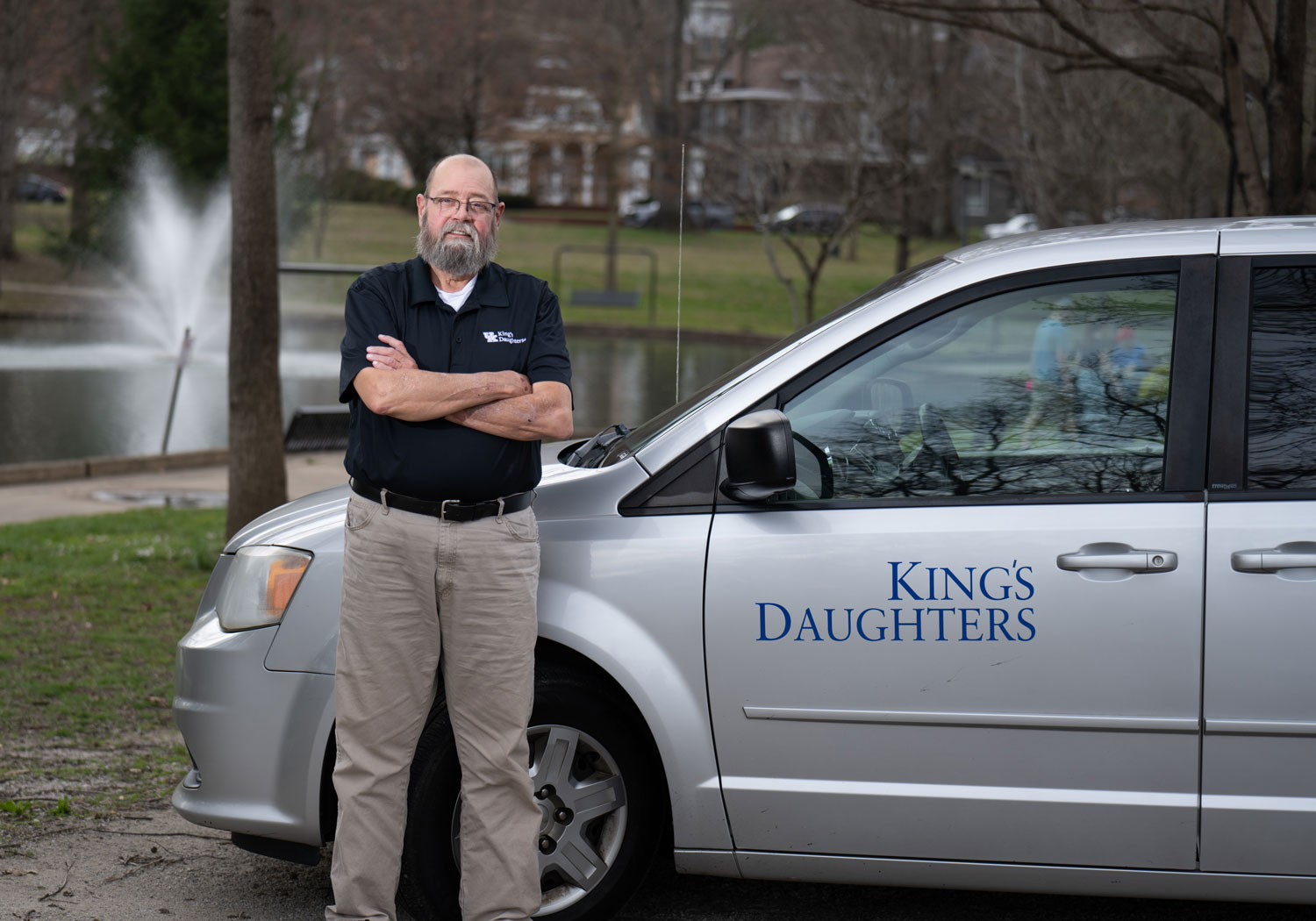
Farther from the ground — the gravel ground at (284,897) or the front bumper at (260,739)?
the front bumper at (260,739)

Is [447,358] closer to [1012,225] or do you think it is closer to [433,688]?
[433,688]

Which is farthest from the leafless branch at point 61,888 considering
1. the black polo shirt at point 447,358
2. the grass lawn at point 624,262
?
the grass lawn at point 624,262

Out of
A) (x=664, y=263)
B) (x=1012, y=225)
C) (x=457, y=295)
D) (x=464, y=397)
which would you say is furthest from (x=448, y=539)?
(x=1012, y=225)

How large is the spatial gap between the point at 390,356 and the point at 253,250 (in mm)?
4943

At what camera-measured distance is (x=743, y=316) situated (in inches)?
1250

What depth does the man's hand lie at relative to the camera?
11.1 feet

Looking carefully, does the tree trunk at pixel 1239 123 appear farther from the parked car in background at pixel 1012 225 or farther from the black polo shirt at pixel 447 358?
the parked car in background at pixel 1012 225

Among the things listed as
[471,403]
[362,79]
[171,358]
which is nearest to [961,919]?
[471,403]

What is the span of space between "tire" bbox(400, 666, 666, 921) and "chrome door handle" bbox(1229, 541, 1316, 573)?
148cm

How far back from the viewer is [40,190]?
55.8 m

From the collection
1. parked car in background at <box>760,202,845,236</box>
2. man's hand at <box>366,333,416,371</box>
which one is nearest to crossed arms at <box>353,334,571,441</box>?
man's hand at <box>366,333,416,371</box>

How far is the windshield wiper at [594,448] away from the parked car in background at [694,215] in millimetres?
42009

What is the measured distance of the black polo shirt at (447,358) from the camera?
3.39m

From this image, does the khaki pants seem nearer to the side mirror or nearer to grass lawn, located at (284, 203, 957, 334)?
the side mirror
